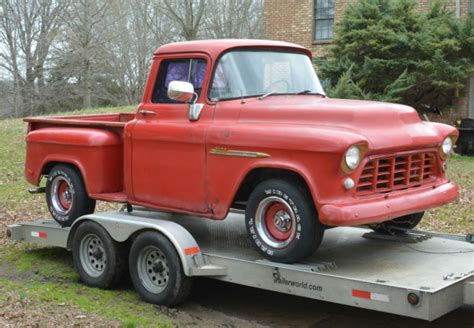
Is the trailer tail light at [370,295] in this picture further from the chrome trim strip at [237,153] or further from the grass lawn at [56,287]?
the grass lawn at [56,287]

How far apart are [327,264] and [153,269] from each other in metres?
1.69

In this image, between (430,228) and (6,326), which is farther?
(430,228)

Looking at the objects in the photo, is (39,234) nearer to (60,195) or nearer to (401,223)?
(60,195)

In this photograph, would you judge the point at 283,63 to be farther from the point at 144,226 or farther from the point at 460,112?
the point at 460,112

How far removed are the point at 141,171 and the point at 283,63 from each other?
1722 mm

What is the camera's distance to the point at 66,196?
7.94 meters

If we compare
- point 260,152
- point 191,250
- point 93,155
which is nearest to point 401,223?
point 260,152

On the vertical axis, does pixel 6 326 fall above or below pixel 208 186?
below

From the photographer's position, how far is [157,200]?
6.83 meters

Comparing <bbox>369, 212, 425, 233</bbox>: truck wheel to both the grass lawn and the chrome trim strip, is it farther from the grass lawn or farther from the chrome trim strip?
the grass lawn

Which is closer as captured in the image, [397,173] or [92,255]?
[397,173]

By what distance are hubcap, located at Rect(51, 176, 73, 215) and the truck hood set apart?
2.61 metres

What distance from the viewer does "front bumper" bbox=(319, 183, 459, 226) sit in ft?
17.6

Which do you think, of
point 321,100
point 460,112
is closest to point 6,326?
point 321,100
